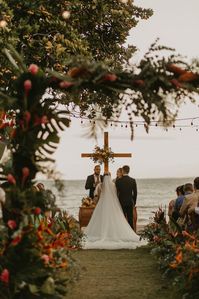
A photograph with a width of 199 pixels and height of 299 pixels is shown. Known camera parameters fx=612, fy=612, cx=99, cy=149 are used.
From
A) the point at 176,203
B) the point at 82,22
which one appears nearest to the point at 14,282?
the point at 176,203

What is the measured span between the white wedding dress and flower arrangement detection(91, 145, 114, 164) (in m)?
1.75

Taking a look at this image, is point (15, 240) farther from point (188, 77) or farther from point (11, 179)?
point (188, 77)

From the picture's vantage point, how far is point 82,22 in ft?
52.7

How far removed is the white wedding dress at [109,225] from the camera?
55.0 ft

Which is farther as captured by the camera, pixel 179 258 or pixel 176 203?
pixel 176 203

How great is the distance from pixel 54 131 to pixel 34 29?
776 cm

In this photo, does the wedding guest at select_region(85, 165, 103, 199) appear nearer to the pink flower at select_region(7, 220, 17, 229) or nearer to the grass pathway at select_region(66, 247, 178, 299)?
the grass pathway at select_region(66, 247, 178, 299)

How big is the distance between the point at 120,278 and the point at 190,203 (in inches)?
71.1

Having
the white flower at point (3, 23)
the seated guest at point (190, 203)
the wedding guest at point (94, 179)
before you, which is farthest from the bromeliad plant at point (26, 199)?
the wedding guest at point (94, 179)

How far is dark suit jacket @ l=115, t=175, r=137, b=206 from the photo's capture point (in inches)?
674

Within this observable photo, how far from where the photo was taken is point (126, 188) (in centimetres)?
1712

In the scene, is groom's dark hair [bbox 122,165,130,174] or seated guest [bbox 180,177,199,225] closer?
seated guest [bbox 180,177,199,225]

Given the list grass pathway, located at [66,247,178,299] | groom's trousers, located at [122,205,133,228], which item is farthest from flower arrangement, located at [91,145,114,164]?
grass pathway, located at [66,247,178,299]

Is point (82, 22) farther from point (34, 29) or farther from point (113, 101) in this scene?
point (113, 101)
